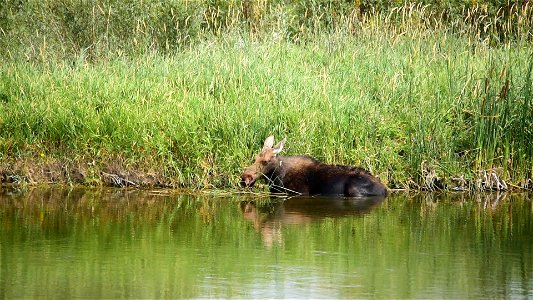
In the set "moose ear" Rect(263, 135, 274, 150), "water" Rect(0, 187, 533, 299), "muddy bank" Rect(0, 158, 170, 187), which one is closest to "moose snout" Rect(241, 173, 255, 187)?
"water" Rect(0, 187, 533, 299)

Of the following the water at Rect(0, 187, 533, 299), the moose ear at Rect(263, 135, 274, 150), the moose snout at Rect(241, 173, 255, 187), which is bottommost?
the water at Rect(0, 187, 533, 299)

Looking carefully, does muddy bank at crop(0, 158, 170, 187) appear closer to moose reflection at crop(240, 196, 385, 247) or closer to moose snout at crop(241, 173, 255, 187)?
moose snout at crop(241, 173, 255, 187)

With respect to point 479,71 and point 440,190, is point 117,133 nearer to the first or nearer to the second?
point 440,190

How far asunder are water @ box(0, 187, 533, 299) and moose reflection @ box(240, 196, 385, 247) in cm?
1

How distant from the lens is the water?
293 inches

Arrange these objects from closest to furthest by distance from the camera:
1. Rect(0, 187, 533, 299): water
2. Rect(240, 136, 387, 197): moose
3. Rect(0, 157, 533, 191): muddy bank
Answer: Rect(0, 187, 533, 299): water < Rect(240, 136, 387, 197): moose < Rect(0, 157, 533, 191): muddy bank

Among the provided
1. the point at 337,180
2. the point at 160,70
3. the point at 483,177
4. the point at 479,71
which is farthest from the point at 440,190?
the point at 160,70

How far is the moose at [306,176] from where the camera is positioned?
11867 millimetres

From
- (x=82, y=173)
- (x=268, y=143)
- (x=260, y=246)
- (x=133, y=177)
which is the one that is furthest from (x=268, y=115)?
(x=260, y=246)

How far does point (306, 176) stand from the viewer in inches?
481

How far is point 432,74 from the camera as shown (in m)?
13.8

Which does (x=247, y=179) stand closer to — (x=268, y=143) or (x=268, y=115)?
(x=268, y=143)

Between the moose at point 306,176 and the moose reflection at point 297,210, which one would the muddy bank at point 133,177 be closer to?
the moose at point 306,176

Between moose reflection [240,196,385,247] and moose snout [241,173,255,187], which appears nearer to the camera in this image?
moose reflection [240,196,385,247]
